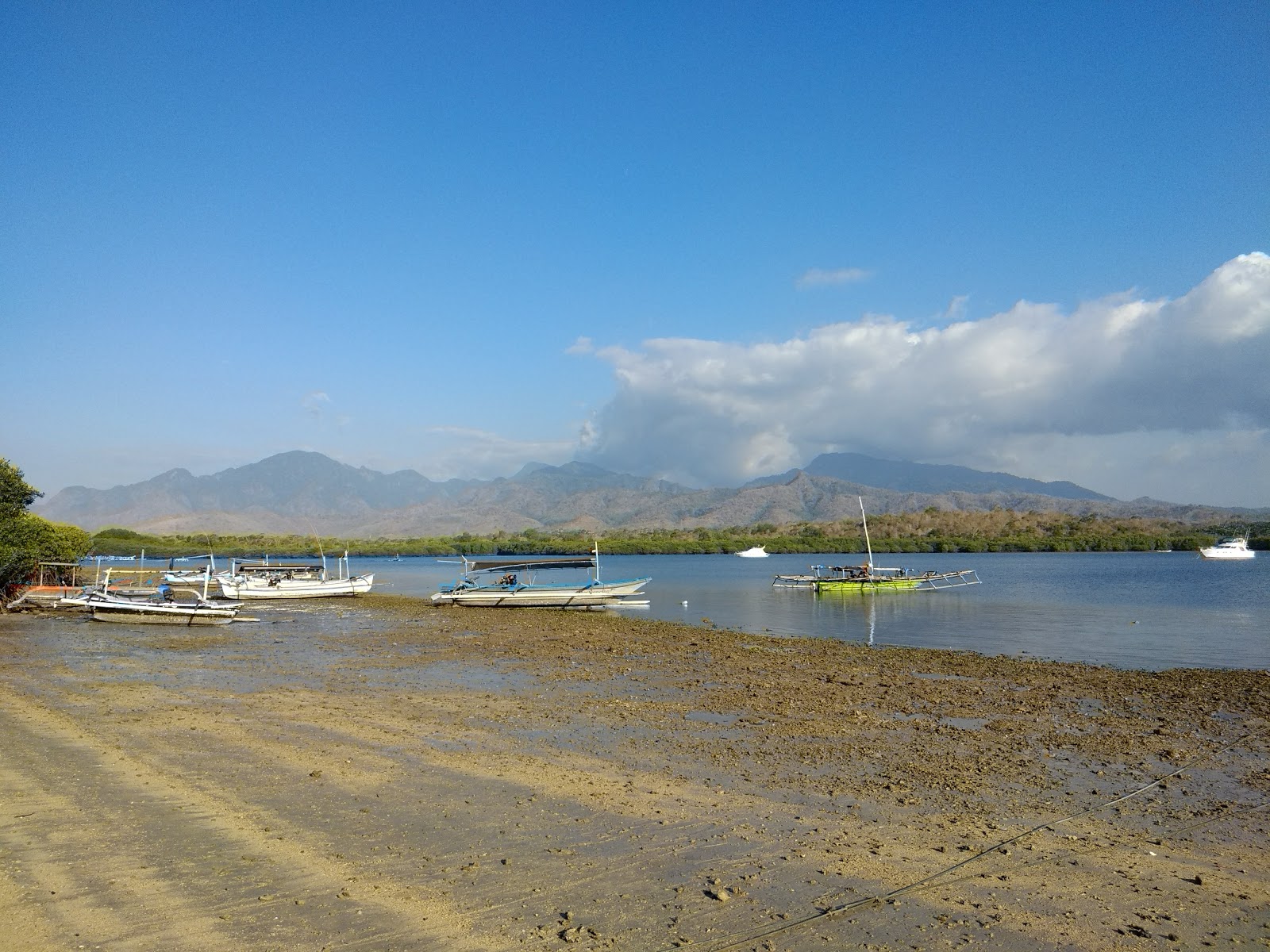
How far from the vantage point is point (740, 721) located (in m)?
14.6

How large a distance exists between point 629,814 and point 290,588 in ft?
138

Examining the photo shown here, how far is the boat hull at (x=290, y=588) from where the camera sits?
148ft

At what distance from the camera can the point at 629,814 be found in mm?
9180

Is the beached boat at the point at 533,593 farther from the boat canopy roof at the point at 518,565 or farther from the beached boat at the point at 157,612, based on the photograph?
the beached boat at the point at 157,612

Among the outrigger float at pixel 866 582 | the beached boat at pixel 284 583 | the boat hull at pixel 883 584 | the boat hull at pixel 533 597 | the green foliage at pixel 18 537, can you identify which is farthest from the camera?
the outrigger float at pixel 866 582

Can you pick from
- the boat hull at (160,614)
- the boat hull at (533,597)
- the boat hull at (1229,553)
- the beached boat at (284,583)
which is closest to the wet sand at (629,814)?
the boat hull at (160,614)

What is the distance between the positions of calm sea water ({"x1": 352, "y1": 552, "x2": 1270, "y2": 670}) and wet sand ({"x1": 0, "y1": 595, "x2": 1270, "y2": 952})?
352 inches

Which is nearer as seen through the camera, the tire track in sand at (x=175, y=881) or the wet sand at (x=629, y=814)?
→ the tire track in sand at (x=175, y=881)

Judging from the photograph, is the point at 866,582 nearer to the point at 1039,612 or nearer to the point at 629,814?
the point at 1039,612

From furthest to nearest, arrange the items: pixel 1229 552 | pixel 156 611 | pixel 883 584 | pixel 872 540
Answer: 1. pixel 872 540
2. pixel 1229 552
3. pixel 883 584
4. pixel 156 611

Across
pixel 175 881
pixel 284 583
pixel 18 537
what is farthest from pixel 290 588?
pixel 175 881

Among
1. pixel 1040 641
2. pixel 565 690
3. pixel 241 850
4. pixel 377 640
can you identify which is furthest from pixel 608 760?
pixel 1040 641

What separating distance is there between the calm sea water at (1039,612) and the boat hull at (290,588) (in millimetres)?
6163

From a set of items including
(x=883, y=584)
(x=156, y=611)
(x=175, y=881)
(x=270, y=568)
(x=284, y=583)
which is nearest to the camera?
(x=175, y=881)
